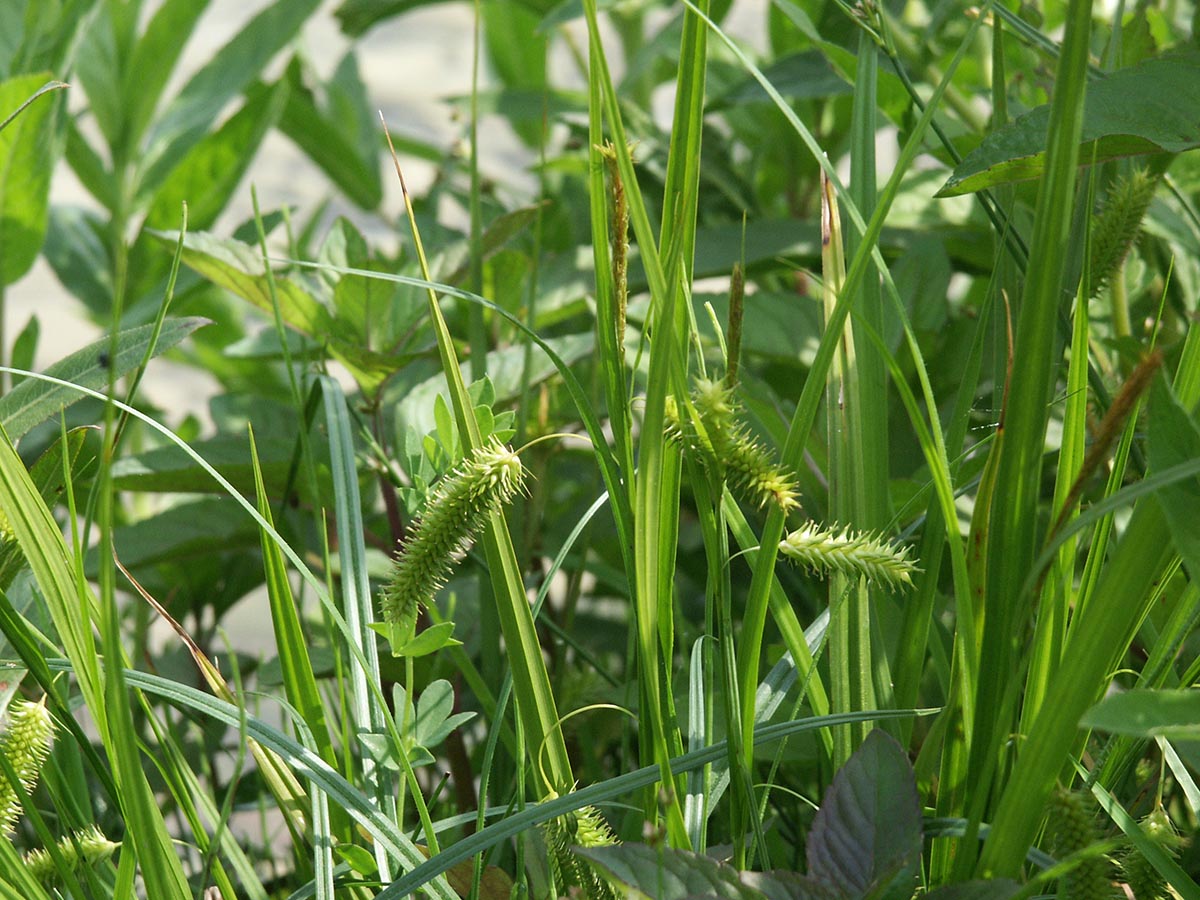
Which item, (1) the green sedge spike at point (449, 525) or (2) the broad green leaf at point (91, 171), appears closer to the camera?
(1) the green sedge spike at point (449, 525)

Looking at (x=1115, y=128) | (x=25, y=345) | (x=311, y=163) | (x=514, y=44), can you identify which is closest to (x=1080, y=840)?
(x=1115, y=128)

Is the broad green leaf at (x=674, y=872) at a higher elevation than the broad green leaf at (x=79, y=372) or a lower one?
lower

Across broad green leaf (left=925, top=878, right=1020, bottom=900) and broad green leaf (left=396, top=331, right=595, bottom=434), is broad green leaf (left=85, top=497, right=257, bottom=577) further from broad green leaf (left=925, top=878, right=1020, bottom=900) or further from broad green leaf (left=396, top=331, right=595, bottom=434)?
broad green leaf (left=925, top=878, right=1020, bottom=900)

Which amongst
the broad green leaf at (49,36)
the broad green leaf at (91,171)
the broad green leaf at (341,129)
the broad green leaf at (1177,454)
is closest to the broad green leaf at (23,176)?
the broad green leaf at (49,36)

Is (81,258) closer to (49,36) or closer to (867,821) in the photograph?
(49,36)

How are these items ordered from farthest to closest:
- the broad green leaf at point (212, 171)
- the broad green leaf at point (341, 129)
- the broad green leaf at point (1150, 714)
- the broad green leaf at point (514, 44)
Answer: the broad green leaf at point (514, 44), the broad green leaf at point (341, 129), the broad green leaf at point (212, 171), the broad green leaf at point (1150, 714)

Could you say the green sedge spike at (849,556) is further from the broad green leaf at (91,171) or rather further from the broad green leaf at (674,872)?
the broad green leaf at (91,171)
